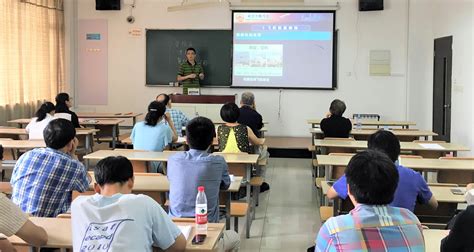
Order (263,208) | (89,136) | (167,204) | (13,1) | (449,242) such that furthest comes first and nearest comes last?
1. (13,1)
2. (89,136)
3. (263,208)
4. (167,204)
5. (449,242)

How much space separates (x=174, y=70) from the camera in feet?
35.2

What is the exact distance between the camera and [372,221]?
5.89ft

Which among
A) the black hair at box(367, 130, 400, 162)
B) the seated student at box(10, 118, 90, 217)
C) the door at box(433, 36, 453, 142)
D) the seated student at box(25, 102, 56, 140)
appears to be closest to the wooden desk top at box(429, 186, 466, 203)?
the black hair at box(367, 130, 400, 162)

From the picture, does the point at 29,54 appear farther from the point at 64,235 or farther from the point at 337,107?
the point at 64,235

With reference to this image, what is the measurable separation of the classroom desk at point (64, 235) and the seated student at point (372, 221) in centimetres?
65

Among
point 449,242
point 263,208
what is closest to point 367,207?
point 449,242

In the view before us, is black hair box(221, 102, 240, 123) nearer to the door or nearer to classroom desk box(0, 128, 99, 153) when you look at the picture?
classroom desk box(0, 128, 99, 153)

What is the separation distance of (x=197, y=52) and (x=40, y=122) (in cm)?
492

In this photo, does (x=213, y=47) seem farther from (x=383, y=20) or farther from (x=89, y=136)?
(x=89, y=136)

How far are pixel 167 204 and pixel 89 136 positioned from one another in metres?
3.35

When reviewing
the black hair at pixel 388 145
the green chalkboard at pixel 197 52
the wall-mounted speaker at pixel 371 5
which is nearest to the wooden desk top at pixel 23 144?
the black hair at pixel 388 145

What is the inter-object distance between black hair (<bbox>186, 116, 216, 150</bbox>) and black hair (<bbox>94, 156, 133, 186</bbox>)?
3.67 feet

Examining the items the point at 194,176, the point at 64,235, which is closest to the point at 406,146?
the point at 194,176

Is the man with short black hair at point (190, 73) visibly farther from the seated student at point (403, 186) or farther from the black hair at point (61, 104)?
the seated student at point (403, 186)
